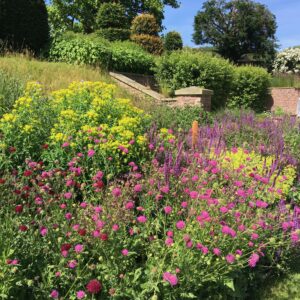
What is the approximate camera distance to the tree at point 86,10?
86.8ft

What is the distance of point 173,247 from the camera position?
2.41 meters

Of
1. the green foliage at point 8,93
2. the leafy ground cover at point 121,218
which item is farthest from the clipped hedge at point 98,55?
the leafy ground cover at point 121,218

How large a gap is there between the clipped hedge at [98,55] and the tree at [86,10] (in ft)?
49.5

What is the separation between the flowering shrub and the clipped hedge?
760 inches

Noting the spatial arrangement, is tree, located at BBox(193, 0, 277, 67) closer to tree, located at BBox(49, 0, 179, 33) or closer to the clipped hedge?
tree, located at BBox(49, 0, 179, 33)

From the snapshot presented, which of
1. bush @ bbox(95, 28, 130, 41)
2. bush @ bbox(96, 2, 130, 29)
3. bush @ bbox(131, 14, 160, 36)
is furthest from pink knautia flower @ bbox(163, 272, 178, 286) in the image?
bush @ bbox(96, 2, 130, 29)

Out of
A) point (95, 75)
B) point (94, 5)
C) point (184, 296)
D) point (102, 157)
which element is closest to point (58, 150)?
point (102, 157)

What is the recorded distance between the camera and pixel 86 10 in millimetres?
26438

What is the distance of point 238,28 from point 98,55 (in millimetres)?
28495

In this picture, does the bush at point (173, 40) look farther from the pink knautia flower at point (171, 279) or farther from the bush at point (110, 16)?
the pink knautia flower at point (171, 279)

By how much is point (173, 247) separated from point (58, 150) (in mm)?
1670

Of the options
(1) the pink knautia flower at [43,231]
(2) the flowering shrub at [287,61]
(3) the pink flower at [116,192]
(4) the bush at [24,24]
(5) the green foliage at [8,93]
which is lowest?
(1) the pink knautia flower at [43,231]

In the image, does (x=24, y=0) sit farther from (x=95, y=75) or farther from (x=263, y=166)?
(x=263, y=166)

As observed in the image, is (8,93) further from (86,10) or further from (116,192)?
(86,10)
